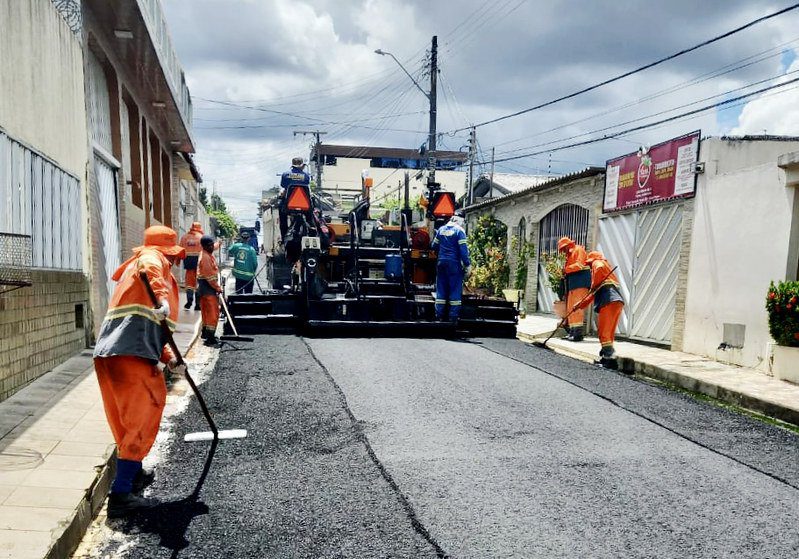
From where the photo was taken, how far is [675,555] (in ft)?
8.68

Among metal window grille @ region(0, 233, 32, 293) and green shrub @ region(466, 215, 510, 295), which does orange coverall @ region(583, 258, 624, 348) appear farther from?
green shrub @ region(466, 215, 510, 295)

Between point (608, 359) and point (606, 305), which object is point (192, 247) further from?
point (608, 359)

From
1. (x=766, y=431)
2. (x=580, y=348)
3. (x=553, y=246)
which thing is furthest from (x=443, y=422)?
(x=553, y=246)

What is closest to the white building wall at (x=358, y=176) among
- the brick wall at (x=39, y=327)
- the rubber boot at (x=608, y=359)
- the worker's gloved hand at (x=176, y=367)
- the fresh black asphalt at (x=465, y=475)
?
the rubber boot at (x=608, y=359)

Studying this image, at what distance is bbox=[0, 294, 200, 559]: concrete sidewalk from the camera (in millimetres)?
2496

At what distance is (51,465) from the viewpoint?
3.28m

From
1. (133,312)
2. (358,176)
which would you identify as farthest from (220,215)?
(133,312)

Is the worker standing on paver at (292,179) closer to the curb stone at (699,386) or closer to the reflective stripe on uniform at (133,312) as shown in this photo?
the curb stone at (699,386)

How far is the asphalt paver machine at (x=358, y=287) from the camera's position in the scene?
8.46 meters

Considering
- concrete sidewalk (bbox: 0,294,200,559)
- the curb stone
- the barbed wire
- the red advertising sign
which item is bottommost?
the curb stone

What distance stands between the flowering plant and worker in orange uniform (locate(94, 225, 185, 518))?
21.3 ft

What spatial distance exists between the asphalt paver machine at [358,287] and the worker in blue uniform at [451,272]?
0.64 ft

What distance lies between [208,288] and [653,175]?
722 cm

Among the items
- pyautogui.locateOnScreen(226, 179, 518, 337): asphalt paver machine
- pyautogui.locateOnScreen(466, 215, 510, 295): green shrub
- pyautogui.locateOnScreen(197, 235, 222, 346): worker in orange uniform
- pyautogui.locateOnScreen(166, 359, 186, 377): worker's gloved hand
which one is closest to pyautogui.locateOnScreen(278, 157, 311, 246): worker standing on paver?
pyautogui.locateOnScreen(226, 179, 518, 337): asphalt paver machine
